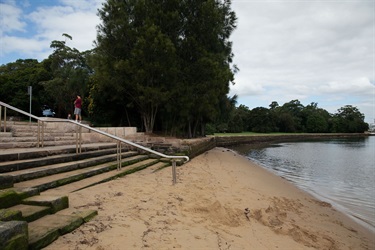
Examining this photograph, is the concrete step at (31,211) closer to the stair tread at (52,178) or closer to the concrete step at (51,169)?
the stair tread at (52,178)

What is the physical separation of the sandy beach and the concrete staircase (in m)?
0.20

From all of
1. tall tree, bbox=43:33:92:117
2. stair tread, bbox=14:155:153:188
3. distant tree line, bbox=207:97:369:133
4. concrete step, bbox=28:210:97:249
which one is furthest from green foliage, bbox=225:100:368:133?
concrete step, bbox=28:210:97:249

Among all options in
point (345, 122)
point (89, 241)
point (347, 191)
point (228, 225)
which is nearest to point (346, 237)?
point (228, 225)

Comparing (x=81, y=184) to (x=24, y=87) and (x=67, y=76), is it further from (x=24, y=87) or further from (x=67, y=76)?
(x=24, y=87)

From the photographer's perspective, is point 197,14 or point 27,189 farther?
point 197,14

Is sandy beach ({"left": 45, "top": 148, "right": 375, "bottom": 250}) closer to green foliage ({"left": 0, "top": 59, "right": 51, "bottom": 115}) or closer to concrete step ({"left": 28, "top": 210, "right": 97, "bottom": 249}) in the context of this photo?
concrete step ({"left": 28, "top": 210, "right": 97, "bottom": 249})

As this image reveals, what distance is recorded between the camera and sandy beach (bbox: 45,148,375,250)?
3.41 m

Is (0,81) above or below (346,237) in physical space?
above

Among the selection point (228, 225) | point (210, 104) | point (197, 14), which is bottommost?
point (228, 225)

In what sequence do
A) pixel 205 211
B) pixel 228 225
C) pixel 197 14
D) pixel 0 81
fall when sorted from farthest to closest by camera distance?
pixel 0 81 < pixel 197 14 < pixel 205 211 < pixel 228 225

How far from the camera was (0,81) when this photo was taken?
92.3 feet

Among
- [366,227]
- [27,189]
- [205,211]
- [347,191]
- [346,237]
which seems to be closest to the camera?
[27,189]

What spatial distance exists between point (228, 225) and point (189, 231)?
33.5 inches

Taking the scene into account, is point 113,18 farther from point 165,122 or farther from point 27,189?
point 27,189
